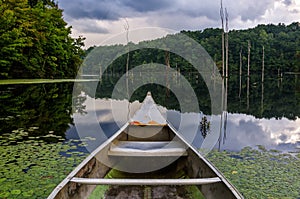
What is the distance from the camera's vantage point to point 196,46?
53.6 meters

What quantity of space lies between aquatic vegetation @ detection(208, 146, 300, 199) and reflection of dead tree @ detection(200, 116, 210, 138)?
1622 millimetres

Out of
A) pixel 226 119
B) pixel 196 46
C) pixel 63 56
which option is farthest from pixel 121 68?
pixel 226 119

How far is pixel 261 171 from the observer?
362cm

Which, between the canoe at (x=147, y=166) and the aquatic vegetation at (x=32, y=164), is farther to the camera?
the aquatic vegetation at (x=32, y=164)

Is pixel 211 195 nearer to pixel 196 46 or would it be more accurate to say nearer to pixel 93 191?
pixel 93 191

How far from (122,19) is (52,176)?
2643 centimetres

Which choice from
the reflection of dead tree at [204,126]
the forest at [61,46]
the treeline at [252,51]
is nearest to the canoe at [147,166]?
the reflection of dead tree at [204,126]

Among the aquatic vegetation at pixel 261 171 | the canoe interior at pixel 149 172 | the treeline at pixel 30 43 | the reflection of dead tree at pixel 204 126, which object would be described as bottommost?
the aquatic vegetation at pixel 261 171

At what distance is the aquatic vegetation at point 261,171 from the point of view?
2996 mm

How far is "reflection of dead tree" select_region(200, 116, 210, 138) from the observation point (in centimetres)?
641

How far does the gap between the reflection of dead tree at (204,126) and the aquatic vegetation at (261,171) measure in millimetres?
1622

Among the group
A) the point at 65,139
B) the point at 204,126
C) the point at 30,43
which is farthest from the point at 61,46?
the point at 65,139

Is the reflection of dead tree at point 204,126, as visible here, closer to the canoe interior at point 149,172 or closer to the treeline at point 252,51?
the canoe interior at point 149,172

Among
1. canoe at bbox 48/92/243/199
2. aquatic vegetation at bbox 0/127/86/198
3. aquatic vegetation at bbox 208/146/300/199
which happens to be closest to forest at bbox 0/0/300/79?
aquatic vegetation at bbox 0/127/86/198
